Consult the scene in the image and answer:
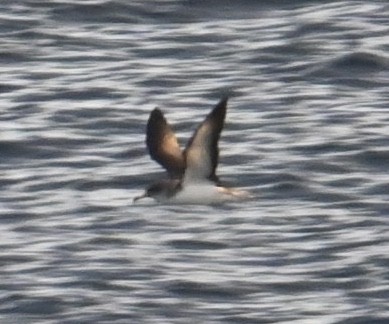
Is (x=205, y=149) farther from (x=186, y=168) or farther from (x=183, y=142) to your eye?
(x=183, y=142)

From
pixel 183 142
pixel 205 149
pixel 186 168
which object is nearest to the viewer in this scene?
pixel 205 149

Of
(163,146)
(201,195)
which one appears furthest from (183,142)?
(201,195)

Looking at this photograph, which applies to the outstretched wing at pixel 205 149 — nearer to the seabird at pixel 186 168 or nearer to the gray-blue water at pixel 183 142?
the seabird at pixel 186 168

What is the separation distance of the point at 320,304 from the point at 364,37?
31.6ft

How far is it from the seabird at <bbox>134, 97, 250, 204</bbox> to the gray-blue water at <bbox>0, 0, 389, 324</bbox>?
1.86 ft

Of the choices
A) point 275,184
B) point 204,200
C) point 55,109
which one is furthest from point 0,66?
point 204,200

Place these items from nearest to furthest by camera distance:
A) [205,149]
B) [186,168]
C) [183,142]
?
[205,149] → [186,168] → [183,142]

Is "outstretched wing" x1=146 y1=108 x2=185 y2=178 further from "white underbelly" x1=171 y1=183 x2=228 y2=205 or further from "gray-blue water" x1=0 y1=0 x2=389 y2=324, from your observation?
"gray-blue water" x1=0 y1=0 x2=389 y2=324

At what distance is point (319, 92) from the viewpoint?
78.3ft

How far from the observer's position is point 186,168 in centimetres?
1816

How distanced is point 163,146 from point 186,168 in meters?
0.28

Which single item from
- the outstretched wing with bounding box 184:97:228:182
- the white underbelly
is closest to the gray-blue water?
the white underbelly

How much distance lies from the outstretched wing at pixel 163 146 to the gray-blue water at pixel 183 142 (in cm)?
79

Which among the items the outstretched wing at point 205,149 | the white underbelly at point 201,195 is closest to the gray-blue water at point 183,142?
the white underbelly at point 201,195
